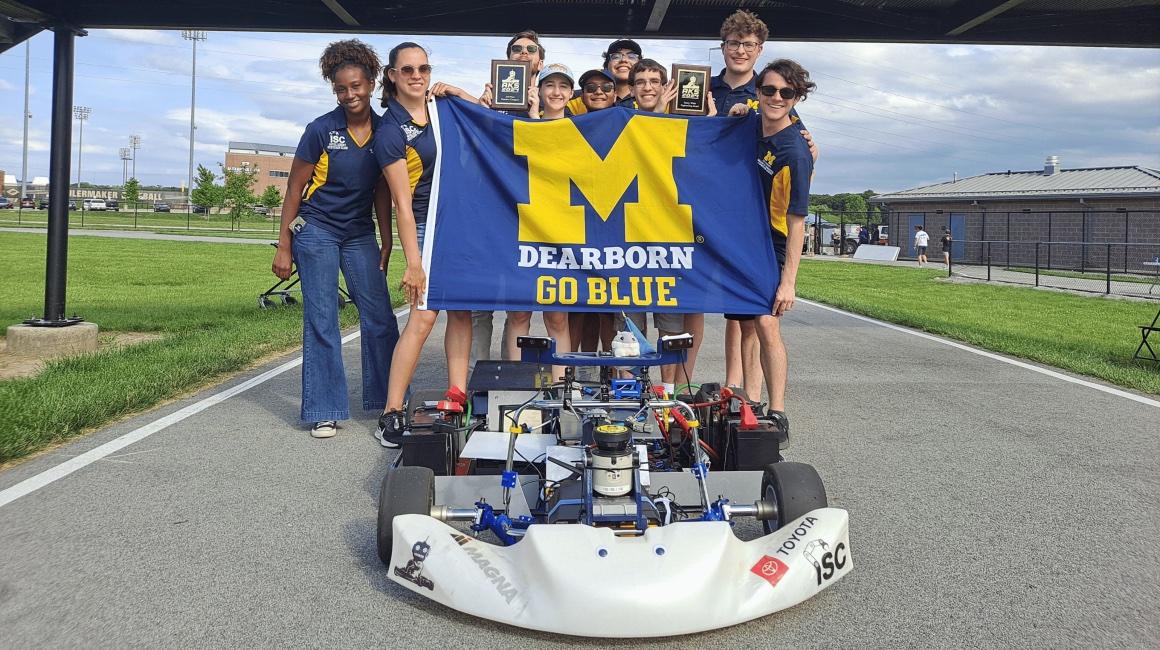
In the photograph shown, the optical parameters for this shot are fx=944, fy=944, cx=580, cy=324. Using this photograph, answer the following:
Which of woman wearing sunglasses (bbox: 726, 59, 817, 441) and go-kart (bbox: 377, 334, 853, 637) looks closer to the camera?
go-kart (bbox: 377, 334, 853, 637)

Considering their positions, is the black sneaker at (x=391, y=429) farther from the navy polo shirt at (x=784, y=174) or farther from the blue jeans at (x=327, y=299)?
the navy polo shirt at (x=784, y=174)

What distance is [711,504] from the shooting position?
3.97 m

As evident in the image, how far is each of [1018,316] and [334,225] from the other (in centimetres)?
1405

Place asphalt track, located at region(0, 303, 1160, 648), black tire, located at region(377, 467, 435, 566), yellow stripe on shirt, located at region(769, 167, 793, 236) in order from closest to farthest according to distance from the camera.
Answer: asphalt track, located at region(0, 303, 1160, 648) → black tire, located at region(377, 467, 435, 566) → yellow stripe on shirt, located at region(769, 167, 793, 236)

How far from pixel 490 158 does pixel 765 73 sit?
1.82 meters

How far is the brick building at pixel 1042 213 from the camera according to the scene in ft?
119

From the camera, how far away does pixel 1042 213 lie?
1523 inches

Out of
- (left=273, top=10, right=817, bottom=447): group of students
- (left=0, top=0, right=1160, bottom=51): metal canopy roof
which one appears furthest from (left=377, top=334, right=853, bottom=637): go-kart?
(left=0, top=0, right=1160, bottom=51): metal canopy roof

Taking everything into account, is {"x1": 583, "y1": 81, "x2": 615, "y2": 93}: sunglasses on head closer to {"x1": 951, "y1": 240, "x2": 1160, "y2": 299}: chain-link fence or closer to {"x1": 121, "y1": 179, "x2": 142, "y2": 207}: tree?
{"x1": 951, "y1": 240, "x2": 1160, "y2": 299}: chain-link fence

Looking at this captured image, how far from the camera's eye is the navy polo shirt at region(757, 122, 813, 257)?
6.02 meters

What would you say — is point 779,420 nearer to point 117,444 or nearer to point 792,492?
point 792,492

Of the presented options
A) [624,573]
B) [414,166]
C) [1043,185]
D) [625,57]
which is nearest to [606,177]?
[414,166]

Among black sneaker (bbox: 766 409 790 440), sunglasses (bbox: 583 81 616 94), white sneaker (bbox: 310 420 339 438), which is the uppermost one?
sunglasses (bbox: 583 81 616 94)

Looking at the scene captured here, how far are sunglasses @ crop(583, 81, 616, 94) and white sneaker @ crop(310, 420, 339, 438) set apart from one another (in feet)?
9.82
